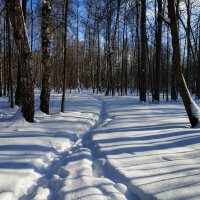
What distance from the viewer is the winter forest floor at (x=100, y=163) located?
15.5 feet

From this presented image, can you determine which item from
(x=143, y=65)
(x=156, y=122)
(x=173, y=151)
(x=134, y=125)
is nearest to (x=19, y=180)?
(x=173, y=151)

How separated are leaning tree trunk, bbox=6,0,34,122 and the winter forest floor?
1127 millimetres

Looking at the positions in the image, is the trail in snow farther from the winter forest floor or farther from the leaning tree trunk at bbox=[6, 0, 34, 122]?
the leaning tree trunk at bbox=[6, 0, 34, 122]

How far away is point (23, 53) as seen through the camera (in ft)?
36.0

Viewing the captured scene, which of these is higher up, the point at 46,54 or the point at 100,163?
the point at 46,54

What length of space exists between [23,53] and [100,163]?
6056mm

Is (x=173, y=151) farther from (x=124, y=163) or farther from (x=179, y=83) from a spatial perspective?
(x=179, y=83)

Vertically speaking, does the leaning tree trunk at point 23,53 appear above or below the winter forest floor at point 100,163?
above

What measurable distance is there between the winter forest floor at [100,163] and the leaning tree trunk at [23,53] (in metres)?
1.13

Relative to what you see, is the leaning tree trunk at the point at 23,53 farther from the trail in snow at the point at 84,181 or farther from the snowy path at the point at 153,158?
the trail in snow at the point at 84,181

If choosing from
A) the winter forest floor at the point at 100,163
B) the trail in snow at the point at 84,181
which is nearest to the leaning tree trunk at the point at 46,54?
the winter forest floor at the point at 100,163

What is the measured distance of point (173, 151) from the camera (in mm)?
7062

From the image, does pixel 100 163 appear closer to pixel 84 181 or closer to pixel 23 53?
pixel 84 181

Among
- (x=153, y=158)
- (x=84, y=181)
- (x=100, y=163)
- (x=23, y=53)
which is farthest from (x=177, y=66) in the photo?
(x=84, y=181)
